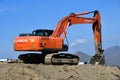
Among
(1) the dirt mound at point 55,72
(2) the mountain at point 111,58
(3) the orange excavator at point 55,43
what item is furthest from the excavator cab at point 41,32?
(2) the mountain at point 111,58

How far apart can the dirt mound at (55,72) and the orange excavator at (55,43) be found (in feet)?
7.73

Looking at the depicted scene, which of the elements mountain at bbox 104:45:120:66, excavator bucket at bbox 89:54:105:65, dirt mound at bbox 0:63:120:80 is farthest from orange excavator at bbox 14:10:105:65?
mountain at bbox 104:45:120:66

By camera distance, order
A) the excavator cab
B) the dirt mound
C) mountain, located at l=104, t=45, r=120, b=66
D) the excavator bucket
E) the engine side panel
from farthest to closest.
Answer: mountain, located at l=104, t=45, r=120, b=66 → the excavator bucket → the excavator cab → the engine side panel → the dirt mound

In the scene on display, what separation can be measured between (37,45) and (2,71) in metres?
5.71

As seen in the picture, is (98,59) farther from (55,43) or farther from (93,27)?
(55,43)

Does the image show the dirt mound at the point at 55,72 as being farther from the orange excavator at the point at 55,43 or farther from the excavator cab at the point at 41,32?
the excavator cab at the point at 41,32

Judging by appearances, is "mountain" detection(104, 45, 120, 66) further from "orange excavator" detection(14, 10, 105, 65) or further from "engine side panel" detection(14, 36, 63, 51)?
"engine side panel" detection(14, 36, 63, 51)

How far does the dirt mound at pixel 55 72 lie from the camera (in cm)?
2362

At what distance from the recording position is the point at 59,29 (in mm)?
32062

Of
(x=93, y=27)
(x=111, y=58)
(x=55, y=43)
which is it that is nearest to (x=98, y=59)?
(x=93, y=27)

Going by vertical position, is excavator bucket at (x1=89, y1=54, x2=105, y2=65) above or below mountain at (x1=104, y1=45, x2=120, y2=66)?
above

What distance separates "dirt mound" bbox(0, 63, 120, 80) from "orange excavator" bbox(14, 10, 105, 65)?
2357 mm

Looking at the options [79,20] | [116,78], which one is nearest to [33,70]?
[116,78]

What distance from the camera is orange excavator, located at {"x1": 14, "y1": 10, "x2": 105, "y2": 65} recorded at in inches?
1168
